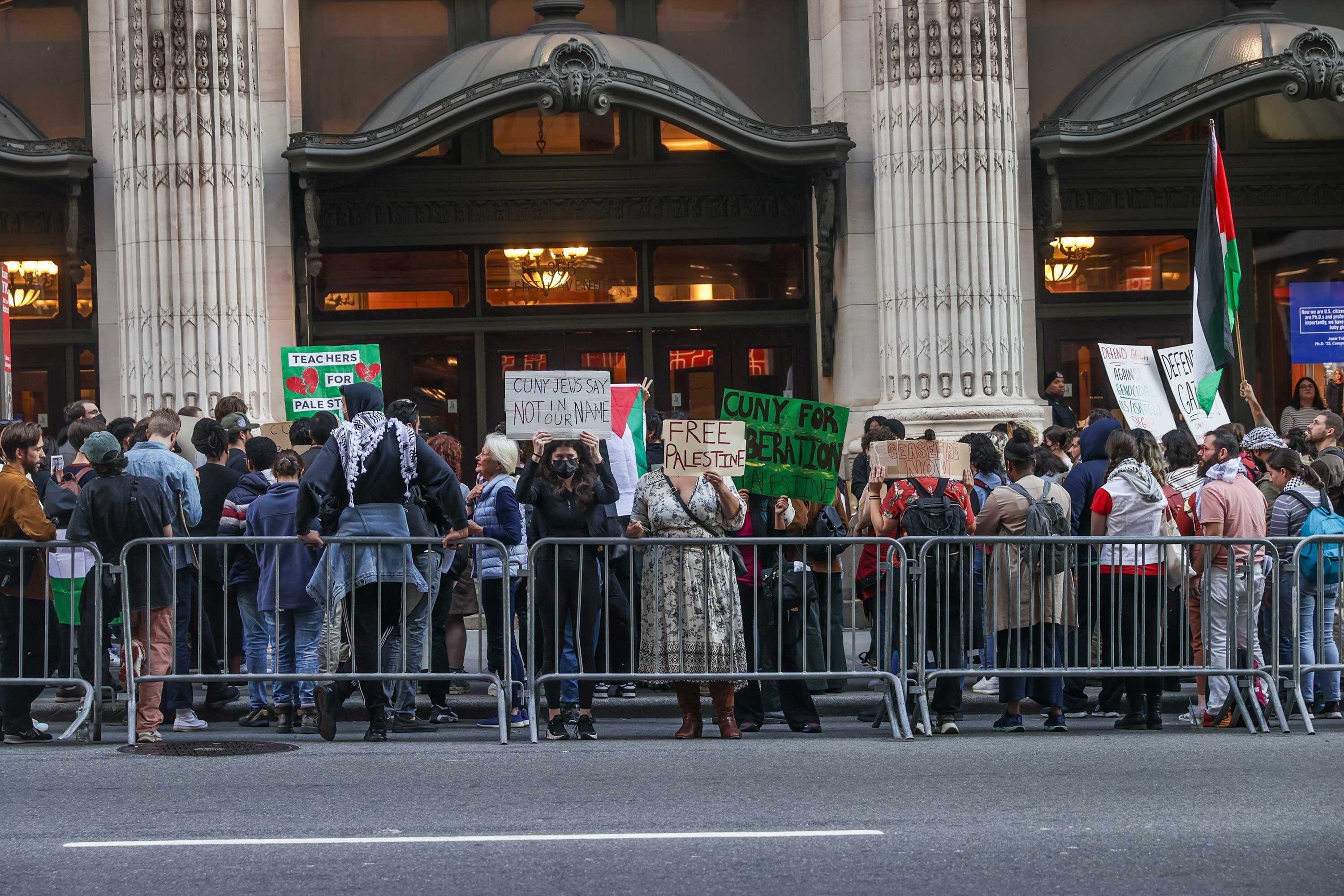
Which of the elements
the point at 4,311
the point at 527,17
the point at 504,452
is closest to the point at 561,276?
the point at 527,17

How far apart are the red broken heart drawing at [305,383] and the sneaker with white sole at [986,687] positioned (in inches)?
233

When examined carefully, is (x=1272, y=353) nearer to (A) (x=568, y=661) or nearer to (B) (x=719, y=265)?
(B) (x=719, y=265)

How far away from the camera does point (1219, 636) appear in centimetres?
1030

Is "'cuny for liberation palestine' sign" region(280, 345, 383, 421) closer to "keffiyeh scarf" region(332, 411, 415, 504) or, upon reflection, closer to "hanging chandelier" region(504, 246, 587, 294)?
"hanging chandelier" region(504, 246, 587, 294)

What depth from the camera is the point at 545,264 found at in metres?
17.4

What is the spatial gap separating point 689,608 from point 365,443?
2.06m

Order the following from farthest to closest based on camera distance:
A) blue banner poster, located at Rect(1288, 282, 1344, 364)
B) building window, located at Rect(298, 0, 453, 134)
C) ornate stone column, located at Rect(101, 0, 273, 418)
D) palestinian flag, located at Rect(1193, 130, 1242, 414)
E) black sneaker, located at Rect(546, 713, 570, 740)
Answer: blue banner poster, located at Rect(1288, 282, 1344, 364) < building window, located at Rect(298, 0, 453, 134) < ornate stone column, located at Rect(101, 0, 273, 418) < palestinian flag, located at Rect(1193, 130, 1242, 414) < black sneaker, located at Rect(546, 713, 570, 740)

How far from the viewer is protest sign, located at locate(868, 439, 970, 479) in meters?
10.0

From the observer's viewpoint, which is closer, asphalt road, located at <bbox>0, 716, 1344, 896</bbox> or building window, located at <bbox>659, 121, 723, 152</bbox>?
asphalt road, located at <bbox>0, 716, 1344, 896</bbox>

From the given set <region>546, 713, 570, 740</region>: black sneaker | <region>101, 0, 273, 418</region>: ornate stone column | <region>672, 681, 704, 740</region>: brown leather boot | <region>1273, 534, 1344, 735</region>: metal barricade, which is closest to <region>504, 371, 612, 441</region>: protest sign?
<region>672, 681, 704, 740</region>: brown leather boot

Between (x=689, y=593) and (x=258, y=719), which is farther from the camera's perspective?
(x=258, y=719)

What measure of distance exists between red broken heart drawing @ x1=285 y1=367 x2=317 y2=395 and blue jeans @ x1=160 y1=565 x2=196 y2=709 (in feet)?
12.0

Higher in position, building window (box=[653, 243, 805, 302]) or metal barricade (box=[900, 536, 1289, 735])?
building window (box=[653, 243, 805, 302])

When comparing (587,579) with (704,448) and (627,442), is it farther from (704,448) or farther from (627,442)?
(627,442)
